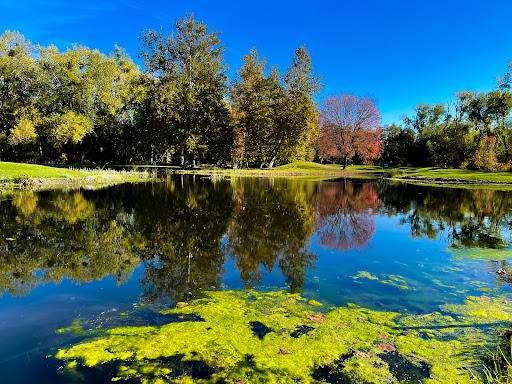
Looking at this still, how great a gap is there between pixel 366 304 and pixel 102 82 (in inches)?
1974

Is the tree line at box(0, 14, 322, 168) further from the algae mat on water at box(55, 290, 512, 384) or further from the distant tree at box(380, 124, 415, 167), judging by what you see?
the algae mat on water at box(55, 290, 512, 384)

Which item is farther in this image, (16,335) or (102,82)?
(102,82)

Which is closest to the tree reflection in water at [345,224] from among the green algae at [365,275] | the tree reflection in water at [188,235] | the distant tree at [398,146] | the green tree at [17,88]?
the tree reflection in water at [188,235]

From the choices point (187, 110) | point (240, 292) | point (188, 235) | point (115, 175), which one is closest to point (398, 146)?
point (187, 110)

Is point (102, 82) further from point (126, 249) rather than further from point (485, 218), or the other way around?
point (485, 218)

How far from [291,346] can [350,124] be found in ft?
168

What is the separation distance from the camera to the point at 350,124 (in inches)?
2013

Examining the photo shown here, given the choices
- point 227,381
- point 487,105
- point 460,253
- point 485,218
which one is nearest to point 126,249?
point 227,381

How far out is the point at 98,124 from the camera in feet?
160

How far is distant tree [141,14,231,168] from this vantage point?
41875 millimetres

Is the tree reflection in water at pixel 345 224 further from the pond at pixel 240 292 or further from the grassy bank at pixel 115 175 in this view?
the grassy bank at pixel 115 175

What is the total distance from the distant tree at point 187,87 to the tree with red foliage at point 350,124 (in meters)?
18.1

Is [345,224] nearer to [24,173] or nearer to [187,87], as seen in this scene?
[24,173]

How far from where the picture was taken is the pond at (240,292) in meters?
3.54
